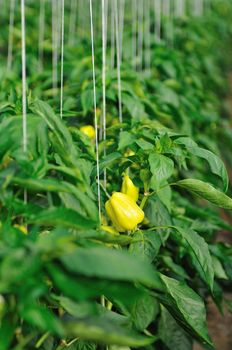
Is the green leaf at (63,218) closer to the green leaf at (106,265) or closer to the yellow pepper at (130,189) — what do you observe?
the green leaf at (106,265)

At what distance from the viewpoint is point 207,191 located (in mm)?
1683

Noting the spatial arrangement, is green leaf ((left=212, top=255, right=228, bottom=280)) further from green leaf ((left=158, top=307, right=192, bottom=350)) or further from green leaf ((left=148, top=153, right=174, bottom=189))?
green leaf ((left=148, top=153, right=174, bottom=189))

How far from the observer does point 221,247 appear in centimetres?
235

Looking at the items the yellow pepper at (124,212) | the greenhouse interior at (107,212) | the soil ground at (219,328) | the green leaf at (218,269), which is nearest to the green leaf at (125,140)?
the greenhouse interior at (107,212)

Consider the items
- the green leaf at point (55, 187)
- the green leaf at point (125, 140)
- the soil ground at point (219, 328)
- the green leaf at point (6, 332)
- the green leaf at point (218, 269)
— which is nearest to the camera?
the green leaf at point (6, 332)

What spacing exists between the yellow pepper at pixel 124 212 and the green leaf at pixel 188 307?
193 millimetres

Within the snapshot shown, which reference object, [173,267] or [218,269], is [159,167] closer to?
[173,267]

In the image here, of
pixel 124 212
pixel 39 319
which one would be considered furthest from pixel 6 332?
pixel 124 212

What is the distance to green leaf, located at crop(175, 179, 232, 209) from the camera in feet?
5.50

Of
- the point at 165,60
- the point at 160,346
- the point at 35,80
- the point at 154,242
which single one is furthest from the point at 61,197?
the point at 165,60

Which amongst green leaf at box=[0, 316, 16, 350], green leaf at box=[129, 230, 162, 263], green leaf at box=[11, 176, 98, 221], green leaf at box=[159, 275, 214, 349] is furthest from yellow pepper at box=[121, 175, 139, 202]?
green leaf at box=[0, 316, 16, 350]

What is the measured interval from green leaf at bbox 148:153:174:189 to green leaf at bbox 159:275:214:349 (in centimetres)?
29

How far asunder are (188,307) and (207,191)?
328 mm

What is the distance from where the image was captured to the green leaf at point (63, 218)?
120 cm
